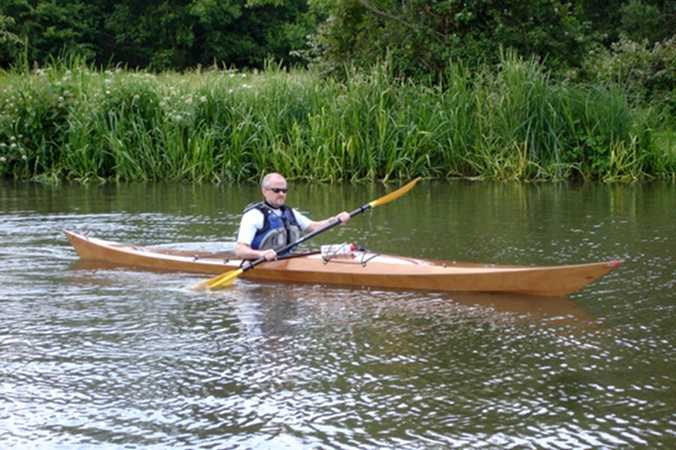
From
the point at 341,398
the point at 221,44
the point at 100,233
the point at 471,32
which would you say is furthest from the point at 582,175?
the point at 221,44

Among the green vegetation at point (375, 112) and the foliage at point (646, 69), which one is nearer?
the green vegetation at point (375, 112)

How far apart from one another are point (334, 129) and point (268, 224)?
25.7ft

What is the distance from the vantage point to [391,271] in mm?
8344

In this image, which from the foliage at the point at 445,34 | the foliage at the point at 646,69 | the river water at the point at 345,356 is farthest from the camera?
the foliage at the point at 646,69

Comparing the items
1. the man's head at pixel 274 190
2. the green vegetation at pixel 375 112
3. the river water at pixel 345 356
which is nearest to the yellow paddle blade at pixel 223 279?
the river water at pixel 345 356

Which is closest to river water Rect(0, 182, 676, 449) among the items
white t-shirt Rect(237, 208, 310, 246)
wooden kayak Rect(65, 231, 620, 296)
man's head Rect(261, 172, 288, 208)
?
wooden kayak Rect(65, 231, 620, 296)

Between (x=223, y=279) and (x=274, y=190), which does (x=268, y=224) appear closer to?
(x=274, y=190)

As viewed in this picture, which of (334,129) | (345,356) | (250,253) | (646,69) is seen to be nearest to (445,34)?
(334,129)

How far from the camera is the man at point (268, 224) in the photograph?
879 cm

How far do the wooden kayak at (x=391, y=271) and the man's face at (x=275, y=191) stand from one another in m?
0.47

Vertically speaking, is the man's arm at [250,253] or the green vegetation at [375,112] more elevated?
the green vegetation at [375,112]

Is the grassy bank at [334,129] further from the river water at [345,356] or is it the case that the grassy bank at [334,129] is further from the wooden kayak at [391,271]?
the wooden kayak at [391,271]

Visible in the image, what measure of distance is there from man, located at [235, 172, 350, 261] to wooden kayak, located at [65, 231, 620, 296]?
0.64ft

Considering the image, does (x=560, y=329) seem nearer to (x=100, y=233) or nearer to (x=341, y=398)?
(x=341, y=398)
